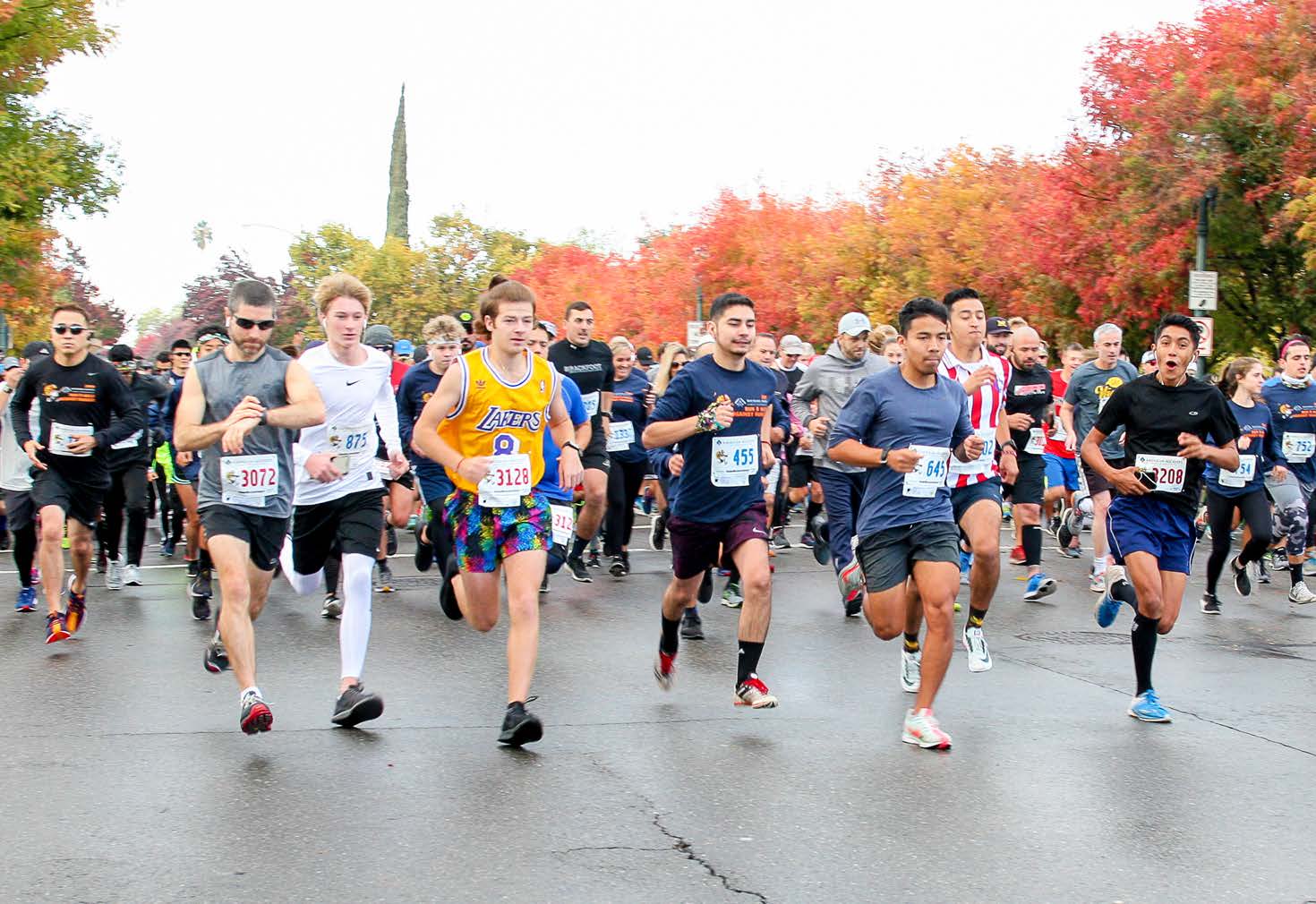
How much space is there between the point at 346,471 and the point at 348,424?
0.47 metres

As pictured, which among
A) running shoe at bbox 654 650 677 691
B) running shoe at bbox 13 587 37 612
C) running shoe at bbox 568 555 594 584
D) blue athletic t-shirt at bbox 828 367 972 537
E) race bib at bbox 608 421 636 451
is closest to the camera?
Result: blue athletic t-shirt at bbox 828 367 972 537


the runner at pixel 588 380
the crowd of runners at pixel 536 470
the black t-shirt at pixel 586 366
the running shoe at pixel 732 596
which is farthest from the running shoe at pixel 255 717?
the black t-shirt at pixel 586 366

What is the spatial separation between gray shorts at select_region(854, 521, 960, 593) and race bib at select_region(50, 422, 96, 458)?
5.46 meters

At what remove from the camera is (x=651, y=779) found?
5.95 meters

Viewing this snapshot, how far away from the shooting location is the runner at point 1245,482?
11227 mm

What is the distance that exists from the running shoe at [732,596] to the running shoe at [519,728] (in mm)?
4937

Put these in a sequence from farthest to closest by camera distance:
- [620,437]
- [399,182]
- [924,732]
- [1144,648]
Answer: [399,182], [620,437], [1144,648], [924,732]

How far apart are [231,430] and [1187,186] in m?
18.7

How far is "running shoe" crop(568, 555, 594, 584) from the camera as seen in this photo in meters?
12.6

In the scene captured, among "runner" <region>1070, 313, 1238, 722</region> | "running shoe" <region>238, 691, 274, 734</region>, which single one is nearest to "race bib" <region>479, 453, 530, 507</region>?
"running shoe" <region>238, 691, 274, 734</region>

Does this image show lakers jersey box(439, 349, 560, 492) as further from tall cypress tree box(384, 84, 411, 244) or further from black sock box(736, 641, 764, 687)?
tall cypress tree box(384, 84, 411, 244)

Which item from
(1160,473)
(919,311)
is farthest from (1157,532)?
(919,311)

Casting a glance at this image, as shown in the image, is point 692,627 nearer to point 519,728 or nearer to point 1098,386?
point 519,728

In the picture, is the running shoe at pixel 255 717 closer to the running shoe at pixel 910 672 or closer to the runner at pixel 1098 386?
the running shoe at pixel 910 672
